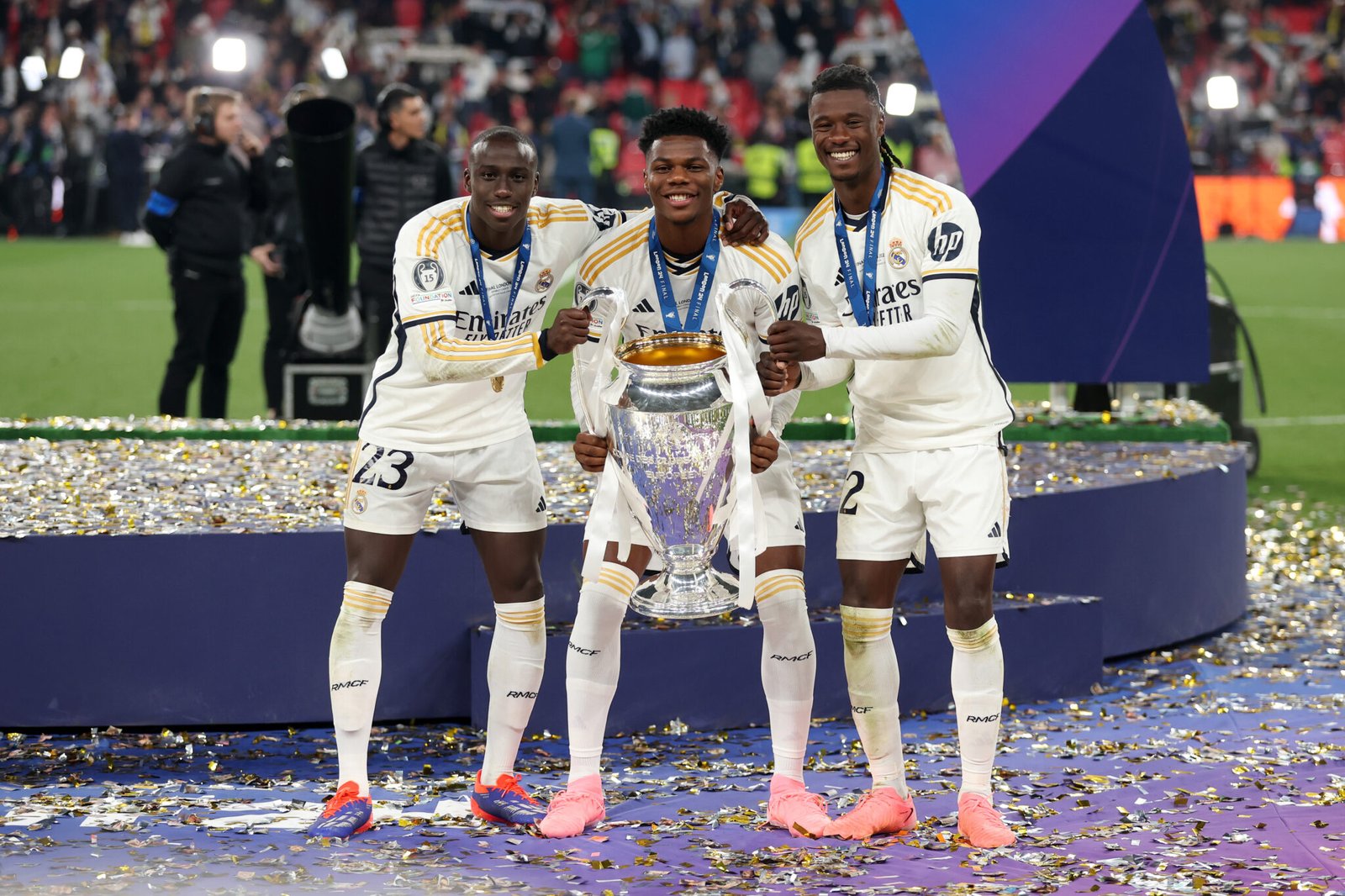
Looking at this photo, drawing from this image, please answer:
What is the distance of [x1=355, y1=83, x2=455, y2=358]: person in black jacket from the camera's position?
9.53 m

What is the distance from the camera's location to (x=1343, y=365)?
14.0 metres

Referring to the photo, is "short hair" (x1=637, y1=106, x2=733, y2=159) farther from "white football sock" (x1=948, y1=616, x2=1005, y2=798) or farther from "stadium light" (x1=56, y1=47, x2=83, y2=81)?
"stadium light" (x1=56, y1=47, x2=83, y2=81)

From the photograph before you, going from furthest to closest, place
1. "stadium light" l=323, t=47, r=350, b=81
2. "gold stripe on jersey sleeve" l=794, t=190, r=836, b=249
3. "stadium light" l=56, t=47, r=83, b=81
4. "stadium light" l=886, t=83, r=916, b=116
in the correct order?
"stadium light" l=56, t=47, r=83, b=81 < "stadium light" l=886, t=83, r=916, b=116 < "stadium light" l=323, t=47, r=350, b=81 < "gold stripe on jersey sleeve" l=794, t=190, r=836, b=249

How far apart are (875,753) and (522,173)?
1.66 metres

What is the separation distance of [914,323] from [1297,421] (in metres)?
8.61

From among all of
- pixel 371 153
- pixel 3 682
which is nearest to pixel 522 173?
pixel 3 682

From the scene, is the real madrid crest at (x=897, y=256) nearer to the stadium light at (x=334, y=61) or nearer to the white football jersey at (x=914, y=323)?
the white football jersey at (x=914, y=323)

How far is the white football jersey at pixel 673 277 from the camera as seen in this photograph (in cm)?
434

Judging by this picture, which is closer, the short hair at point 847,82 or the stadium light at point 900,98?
the short hair at point 847,82

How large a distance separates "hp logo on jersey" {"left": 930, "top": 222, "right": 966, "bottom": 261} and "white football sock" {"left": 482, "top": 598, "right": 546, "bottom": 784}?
4.43ft

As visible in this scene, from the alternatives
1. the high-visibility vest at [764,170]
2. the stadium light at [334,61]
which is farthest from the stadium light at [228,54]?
the high-visibility vest at [764,170]

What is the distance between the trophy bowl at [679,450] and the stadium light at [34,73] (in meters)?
20.8

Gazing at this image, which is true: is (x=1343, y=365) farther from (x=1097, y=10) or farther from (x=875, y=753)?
(x=875, y=753)

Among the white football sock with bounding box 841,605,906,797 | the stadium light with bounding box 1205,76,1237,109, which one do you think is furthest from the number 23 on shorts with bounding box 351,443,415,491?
the stadium light with bounding box 1205,76,1237,109
